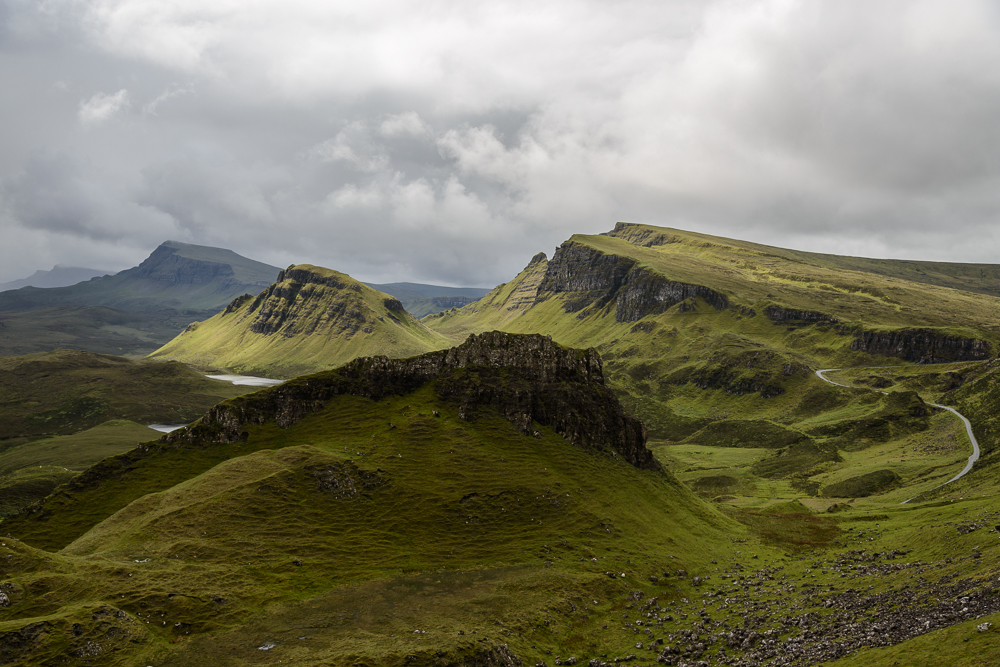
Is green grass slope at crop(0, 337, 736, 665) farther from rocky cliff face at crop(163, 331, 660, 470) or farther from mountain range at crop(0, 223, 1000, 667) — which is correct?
rocky cliff face at crop(163, 331, 660, 470)

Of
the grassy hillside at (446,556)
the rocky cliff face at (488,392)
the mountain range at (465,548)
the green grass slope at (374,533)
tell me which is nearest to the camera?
the grassy hillside at (446,556)

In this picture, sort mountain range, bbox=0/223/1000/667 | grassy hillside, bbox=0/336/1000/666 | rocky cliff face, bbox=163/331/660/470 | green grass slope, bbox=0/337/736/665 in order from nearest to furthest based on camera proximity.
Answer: grassy hillside, bbox=0/336/1000/666 < mountain range, bbox=0/223/1000/667 < green grass slope, bbox=0/337/736/665 < rocky cliff face, bbox=163/331/660/470

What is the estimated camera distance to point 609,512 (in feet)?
358

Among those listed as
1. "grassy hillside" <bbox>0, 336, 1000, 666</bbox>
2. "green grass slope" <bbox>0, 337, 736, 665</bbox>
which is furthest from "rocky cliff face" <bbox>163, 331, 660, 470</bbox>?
"grassy hillside" <bbox>0, 336, 1000, 666</bbox>

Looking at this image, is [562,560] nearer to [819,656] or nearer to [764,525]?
[819,656]

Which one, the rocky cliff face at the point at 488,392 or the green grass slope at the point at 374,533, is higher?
the rocky cliff face at the point at 488,392

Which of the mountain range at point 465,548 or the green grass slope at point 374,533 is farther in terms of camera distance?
the green grass slope at point 374,533

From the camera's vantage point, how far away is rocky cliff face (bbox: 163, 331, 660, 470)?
416 ft

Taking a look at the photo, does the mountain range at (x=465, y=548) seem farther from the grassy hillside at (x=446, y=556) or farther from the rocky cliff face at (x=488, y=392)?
the rocky cliff face at (x=488, y=392)

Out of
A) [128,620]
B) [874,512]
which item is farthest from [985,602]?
[874,512]

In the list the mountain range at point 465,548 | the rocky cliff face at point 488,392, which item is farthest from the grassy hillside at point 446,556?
the rocky cliff face at point 488,392

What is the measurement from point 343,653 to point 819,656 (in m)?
45.9

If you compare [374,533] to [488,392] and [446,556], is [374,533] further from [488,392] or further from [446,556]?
[488,392]

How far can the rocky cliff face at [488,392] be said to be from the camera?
12681 cm
